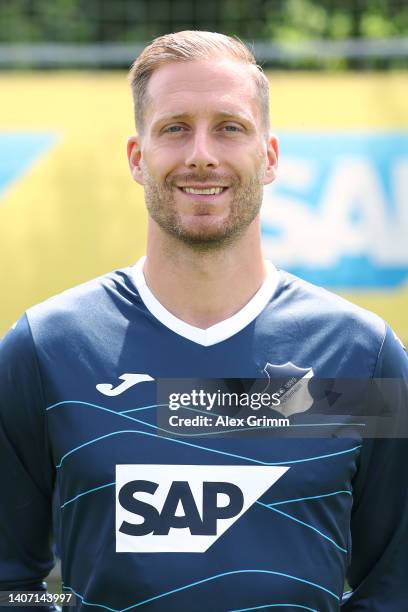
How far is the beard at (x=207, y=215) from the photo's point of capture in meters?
2.35

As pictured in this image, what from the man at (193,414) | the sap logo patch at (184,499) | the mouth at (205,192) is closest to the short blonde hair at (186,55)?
the man at (193,414)

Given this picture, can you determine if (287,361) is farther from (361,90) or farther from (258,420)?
(361,90)

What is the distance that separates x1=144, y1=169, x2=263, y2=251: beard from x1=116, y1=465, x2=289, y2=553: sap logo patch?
50 centimetres

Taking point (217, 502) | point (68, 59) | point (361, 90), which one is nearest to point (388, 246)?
point (361, 90)

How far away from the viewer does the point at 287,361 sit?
2414mm

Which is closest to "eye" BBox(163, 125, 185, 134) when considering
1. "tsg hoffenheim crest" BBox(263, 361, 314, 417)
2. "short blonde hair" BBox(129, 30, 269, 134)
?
"short blonde hair" BBox(129, 30, 269, 134)

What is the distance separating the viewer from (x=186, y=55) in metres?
→ 2.43

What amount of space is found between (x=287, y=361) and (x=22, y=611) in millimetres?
822

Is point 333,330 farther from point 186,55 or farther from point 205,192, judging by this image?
point 186,55

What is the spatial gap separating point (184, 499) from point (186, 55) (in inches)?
39.1

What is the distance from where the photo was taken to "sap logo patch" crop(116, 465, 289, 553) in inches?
90.1

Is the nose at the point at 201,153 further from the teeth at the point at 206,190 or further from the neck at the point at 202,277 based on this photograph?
the neck at the point at 202,277

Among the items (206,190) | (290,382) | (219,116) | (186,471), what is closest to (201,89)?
(219,116)

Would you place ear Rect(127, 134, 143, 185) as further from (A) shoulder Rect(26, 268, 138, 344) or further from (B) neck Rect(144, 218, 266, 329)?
(A) shoulder Rect(26, 268, 138, 344)
